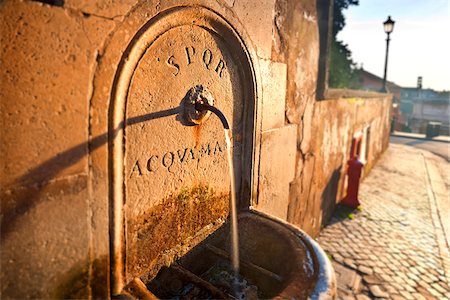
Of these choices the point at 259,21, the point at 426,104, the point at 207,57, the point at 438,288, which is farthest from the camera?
the point at 426,104

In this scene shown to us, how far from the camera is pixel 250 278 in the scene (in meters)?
2.21

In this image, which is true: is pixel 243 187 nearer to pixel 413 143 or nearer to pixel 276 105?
pixel 276 105

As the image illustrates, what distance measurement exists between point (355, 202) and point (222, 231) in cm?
474

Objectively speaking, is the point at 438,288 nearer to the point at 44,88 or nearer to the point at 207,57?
the point at 207,57

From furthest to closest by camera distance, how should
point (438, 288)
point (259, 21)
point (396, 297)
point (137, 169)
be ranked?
1. point (438, 288)
2. point (396, 297)
3. point (259, 21)
4. point (137, 169)

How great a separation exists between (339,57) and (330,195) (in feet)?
37.0

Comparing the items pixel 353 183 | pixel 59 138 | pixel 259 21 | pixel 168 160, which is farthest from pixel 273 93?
pixel 353 183

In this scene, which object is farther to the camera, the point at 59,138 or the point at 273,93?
the point at 273,93

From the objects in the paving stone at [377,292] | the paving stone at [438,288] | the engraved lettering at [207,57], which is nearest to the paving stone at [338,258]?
the paving stone at [377,292]

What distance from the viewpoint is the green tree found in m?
13.9

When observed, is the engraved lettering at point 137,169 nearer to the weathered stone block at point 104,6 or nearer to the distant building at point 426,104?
the weathered stone block at point 104,6

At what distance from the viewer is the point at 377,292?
12.2ft

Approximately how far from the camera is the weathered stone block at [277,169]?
2.84 metres

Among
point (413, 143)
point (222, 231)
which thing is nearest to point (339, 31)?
point (413, 143)
